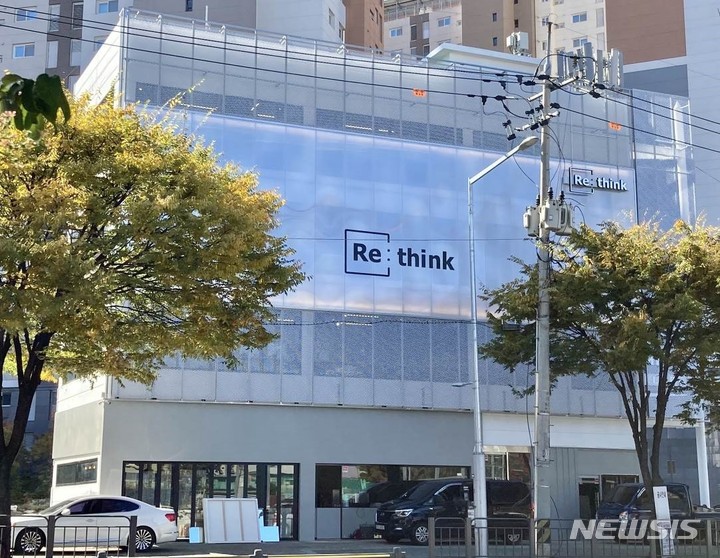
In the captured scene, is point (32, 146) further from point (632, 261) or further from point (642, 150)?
point (642, 150)

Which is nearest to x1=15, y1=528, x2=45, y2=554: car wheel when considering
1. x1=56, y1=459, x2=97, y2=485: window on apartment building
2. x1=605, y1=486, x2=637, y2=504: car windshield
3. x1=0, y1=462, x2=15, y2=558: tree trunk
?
x1=0, y1=462, x2=15, y2=558: tree trunk

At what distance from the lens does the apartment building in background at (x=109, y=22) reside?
2581 inches

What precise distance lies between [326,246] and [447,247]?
488cm

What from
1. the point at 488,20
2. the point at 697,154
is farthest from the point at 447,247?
the point at 488,20

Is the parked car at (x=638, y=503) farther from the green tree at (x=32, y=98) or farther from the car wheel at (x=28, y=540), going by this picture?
the green tree at (x=32, y=98)

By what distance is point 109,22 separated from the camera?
7281 cm

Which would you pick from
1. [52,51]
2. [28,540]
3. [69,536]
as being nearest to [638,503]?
[69,536]

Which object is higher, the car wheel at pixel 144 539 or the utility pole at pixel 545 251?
the utility pole at pixel 545 251

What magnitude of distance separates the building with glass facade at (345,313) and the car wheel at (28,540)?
855cm

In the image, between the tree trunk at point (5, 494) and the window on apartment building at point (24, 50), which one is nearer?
the tree trunk at point (5, 494)

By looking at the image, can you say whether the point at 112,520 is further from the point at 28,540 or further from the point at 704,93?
the point at 704,93

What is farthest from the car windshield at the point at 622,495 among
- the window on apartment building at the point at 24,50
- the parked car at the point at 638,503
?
the window on apartment building at the point at 24,50

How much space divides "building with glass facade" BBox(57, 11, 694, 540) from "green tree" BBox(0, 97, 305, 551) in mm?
12536

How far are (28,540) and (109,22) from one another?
189 ft
